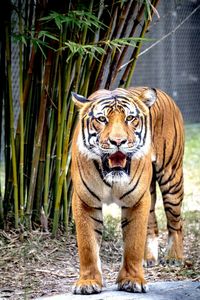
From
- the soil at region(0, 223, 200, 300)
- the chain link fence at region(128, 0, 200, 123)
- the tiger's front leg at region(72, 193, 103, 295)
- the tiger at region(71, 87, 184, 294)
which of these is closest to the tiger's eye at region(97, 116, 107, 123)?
the tiger at region(71, 87, 184, 294)

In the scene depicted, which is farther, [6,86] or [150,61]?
[150,61]

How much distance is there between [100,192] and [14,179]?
133cm

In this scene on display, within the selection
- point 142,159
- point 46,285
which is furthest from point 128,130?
point 46,285

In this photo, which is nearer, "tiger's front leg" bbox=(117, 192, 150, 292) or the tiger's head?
the tiger's head

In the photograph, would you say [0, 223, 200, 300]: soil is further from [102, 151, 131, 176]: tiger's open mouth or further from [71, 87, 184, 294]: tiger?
[102, 151, 131, 176]: tiger's open mouth

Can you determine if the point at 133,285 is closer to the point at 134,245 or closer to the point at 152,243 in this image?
the point at 134,245

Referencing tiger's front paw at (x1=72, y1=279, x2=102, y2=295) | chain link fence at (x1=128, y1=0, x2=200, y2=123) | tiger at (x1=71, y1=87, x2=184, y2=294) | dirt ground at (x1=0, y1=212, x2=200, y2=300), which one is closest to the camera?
tiger at (x1=71, y1=87, x2=184, y2=294)

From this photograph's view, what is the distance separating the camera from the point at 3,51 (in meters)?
5.23

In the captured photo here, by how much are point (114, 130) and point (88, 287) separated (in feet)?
2.48

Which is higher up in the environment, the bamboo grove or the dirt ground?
the bamboo grove

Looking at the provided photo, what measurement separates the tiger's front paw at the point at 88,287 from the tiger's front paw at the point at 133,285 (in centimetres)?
11

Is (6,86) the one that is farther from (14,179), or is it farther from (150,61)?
(150,61)

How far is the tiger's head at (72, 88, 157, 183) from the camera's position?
3.57 metres

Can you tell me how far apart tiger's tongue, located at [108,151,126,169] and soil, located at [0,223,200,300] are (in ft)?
3.27
